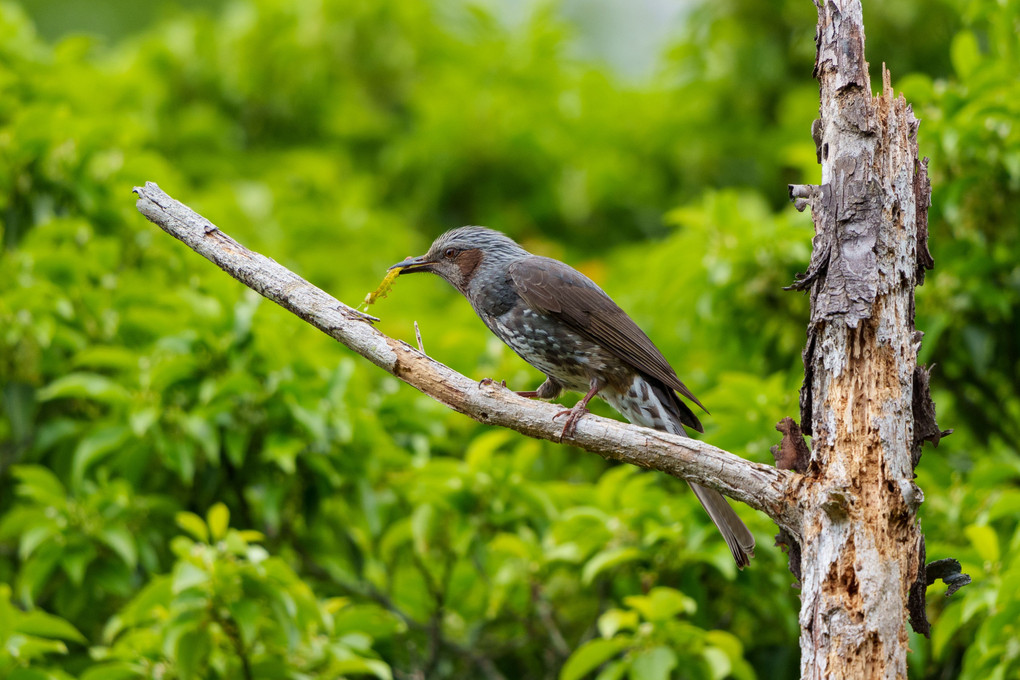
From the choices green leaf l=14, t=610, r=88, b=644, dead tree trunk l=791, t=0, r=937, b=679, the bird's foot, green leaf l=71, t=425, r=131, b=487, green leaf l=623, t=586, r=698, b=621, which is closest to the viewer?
dead tree trunk l=791, t=0, r=937, b=679

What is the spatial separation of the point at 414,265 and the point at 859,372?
2.08m

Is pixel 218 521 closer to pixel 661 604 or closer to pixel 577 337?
pixel 577 337

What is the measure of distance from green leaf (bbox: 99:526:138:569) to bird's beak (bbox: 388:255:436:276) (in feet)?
5.07

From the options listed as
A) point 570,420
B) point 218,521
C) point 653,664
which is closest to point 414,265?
point 218,521

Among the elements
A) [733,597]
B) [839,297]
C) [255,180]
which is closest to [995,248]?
[733,597]

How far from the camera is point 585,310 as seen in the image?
148 inches

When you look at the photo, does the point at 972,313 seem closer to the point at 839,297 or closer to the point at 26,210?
the point at 839,297

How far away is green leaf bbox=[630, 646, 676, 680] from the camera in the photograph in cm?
354

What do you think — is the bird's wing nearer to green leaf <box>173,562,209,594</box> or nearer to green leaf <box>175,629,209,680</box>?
green leaf <box>173,562,209,594</box>

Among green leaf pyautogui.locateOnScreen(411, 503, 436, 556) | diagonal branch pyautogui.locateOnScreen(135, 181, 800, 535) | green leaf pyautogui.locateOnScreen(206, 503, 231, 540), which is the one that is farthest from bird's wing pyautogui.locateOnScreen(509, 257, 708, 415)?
green leaf pyautogui.locateOnScreen(206, 503, 231, 540)

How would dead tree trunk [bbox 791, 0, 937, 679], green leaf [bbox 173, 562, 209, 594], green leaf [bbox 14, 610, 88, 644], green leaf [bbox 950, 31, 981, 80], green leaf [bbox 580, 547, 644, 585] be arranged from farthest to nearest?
green leaf [bbox 950, 31, 981, 80], green leaf [bbox 580, 547, 644, 585], green leaf [bbox 14, 610, 88, 644], green leaf [bbox 173, 562, 209, 594], dead tree trunk [bbox 791, 0, 937, 679]

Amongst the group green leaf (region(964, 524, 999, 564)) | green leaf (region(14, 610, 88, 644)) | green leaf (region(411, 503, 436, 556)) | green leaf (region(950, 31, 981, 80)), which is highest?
green leaf (region(950, 31, 981, 80))

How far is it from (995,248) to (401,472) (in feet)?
9.55

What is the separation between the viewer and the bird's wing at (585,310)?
3.68 metres
